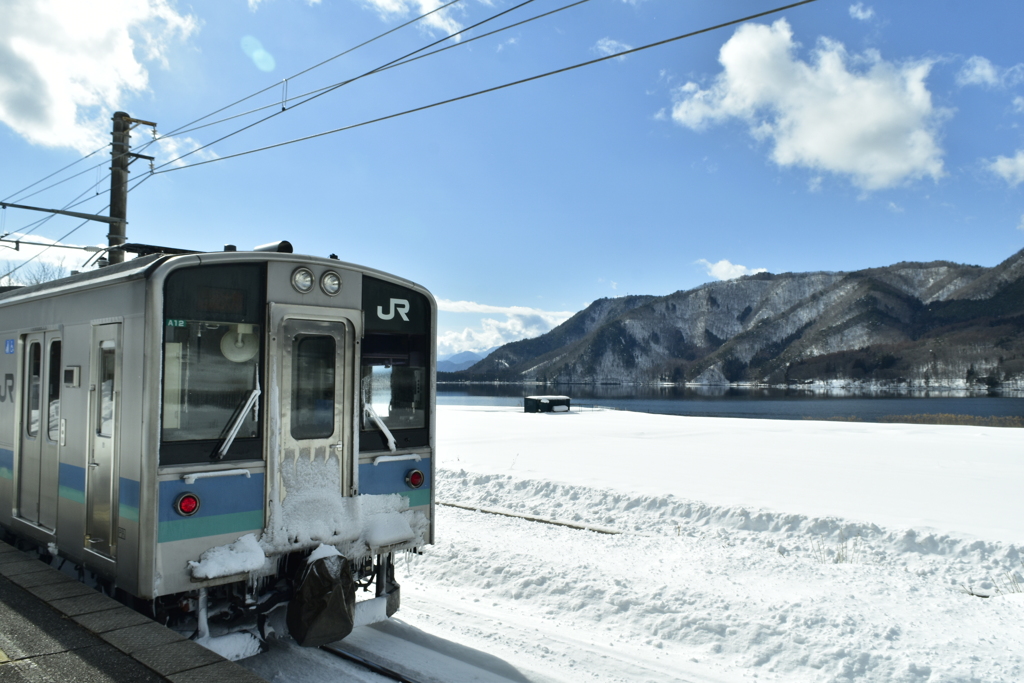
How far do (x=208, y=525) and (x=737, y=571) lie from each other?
627cm

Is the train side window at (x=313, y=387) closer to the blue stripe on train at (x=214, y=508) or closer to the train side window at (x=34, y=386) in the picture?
the blue stripe on train at (x=214, y=508)

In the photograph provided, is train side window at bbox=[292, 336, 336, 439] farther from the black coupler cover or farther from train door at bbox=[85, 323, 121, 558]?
train door at bbox=[85, 323, 121, 558]

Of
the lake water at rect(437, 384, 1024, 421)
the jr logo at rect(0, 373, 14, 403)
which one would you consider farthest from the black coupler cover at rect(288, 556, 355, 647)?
the lake water at rect(437, 384, 1024, 421)

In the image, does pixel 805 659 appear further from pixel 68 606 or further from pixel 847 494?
pixel 847 494

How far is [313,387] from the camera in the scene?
529 centimetres

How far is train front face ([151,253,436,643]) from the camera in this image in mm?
4617

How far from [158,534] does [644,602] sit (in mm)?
4782

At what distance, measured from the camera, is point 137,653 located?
13.3 feet

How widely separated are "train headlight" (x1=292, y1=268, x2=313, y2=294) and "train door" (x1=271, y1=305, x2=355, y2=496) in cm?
22

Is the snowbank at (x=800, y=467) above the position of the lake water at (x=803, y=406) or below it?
above

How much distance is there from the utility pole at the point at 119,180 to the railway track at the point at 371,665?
11.0 metres

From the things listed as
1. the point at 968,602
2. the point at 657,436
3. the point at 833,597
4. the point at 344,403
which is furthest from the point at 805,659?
the point at 657,436

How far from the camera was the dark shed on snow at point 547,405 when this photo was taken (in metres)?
45.1

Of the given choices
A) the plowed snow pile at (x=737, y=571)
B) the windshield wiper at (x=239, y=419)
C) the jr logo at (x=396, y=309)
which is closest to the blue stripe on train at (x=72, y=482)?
the windshield wiper at (x=239, y=419)
